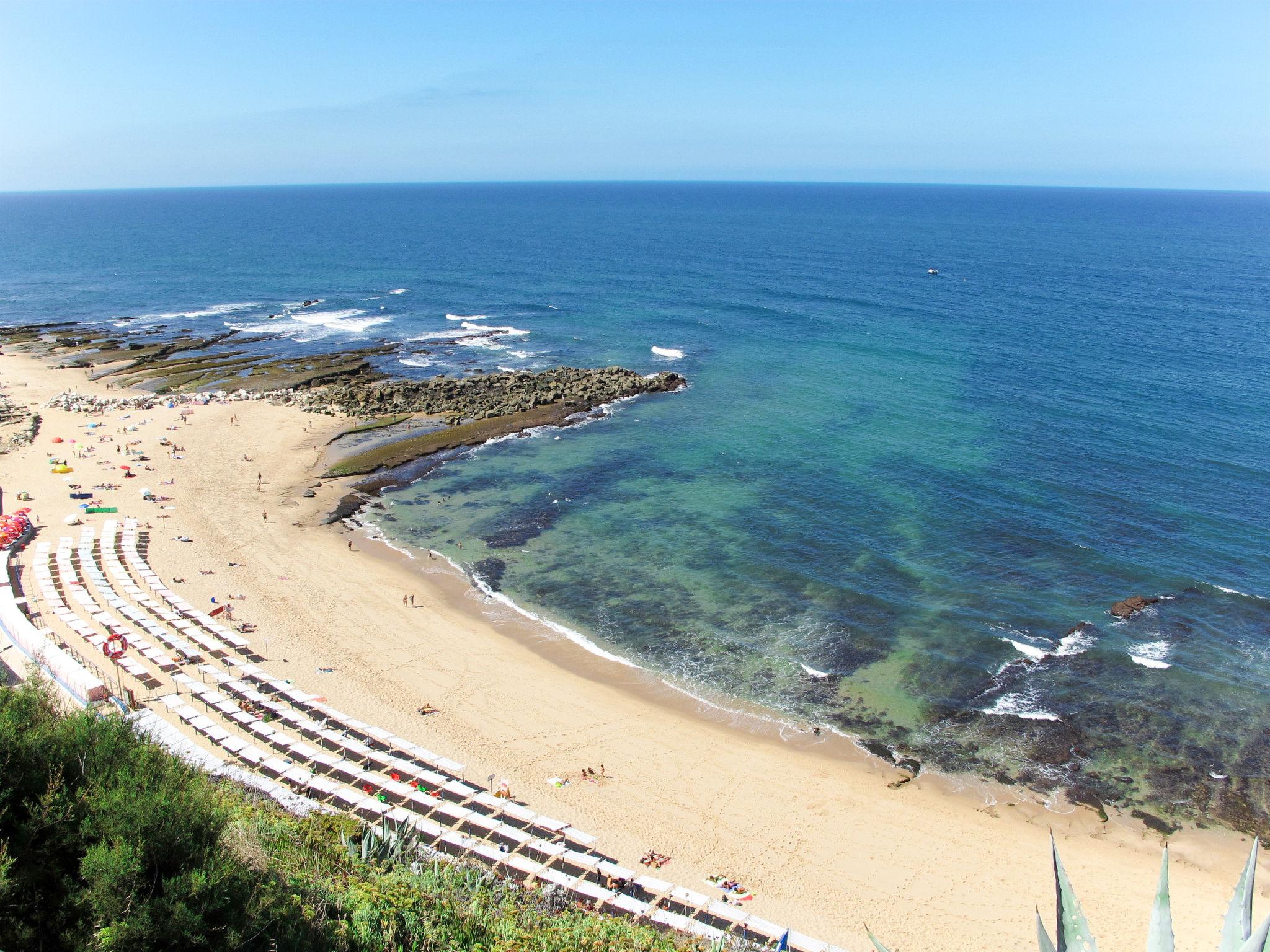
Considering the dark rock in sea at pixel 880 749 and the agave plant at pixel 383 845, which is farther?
the dark rock in sea at pixel 880 749

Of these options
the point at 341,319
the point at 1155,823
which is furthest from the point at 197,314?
the point at 1155,823

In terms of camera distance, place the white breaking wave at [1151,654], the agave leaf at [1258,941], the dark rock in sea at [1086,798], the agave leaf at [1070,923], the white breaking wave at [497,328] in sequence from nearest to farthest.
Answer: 1. the agave leaf at [1258,941]
2. the agave leaf at [1070,923]
3. the dark rock in sea at [1086,798]
4. the white breaking wave at [1151,654]
5. the white breaking wave at [497,328]

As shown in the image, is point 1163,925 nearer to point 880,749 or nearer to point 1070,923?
point 1070,923

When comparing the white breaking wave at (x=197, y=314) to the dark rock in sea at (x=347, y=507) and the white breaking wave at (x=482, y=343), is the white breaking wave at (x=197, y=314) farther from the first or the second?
the dark rock in sea at (x=347, y=507)

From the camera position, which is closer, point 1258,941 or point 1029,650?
point 1258,941

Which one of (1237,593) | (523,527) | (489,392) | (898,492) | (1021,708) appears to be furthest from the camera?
(489,392)

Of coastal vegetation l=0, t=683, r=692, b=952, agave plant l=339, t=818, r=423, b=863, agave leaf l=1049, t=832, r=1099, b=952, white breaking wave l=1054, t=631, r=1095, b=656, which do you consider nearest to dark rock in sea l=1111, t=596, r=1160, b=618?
white breaking wave l=1054, t=631, r=1095, b=656

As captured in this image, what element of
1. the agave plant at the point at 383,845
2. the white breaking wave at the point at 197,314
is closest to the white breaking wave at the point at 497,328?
the white breaking wave at the point at 197,314

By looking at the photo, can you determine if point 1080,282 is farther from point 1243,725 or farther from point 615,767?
point 615,767
